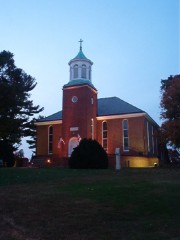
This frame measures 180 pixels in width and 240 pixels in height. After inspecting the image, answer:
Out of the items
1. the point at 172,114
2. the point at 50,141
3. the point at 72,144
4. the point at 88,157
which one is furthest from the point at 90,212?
the point at 50,141

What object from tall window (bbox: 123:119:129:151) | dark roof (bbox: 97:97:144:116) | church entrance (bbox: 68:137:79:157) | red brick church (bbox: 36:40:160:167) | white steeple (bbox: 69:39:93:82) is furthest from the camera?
white steeple (bbox: 69:39:93:82)

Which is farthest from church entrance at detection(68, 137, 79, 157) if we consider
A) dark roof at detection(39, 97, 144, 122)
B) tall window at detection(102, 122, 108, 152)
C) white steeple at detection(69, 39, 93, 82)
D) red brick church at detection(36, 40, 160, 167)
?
white steeple at detection(69, 39, 93, 82)

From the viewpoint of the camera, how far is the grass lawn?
28.8 ft

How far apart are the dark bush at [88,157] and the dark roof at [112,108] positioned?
40.4 ft

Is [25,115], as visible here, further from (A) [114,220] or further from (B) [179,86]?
(A) [114,220]

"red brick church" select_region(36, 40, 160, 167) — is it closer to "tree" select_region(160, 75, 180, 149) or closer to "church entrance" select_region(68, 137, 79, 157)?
"church entrance" select_region(68, 137, 79, 157)

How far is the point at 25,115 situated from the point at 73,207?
126 ft

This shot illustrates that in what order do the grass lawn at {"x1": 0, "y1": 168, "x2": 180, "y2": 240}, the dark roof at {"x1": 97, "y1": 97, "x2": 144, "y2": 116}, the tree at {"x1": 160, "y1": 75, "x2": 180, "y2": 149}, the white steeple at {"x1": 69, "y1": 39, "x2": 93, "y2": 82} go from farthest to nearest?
the white steeple at {"x1": 69, "y1": 39, "x2": 93, "y2": 82} → the dark roof at {"x1": 97, "y1": 97, "x2": 144, "y2": 116} → the tree at {"x1": 160, "y1": 75, "x2": 180, "y2": 149} → the grass lawn at {"x1": 0, "y1": 168, "x2": 180, "y2": 240}

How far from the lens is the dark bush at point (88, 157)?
1061 inches

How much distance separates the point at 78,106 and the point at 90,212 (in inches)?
1111

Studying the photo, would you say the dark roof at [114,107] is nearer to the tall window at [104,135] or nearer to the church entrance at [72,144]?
the tall window at [104,135]

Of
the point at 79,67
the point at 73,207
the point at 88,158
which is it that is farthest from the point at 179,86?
the point at 73,207

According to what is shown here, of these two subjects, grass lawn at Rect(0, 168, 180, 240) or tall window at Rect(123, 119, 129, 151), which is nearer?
grass lawn at Rect(0, 168, 180, 240)

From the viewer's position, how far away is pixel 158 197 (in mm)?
12531
